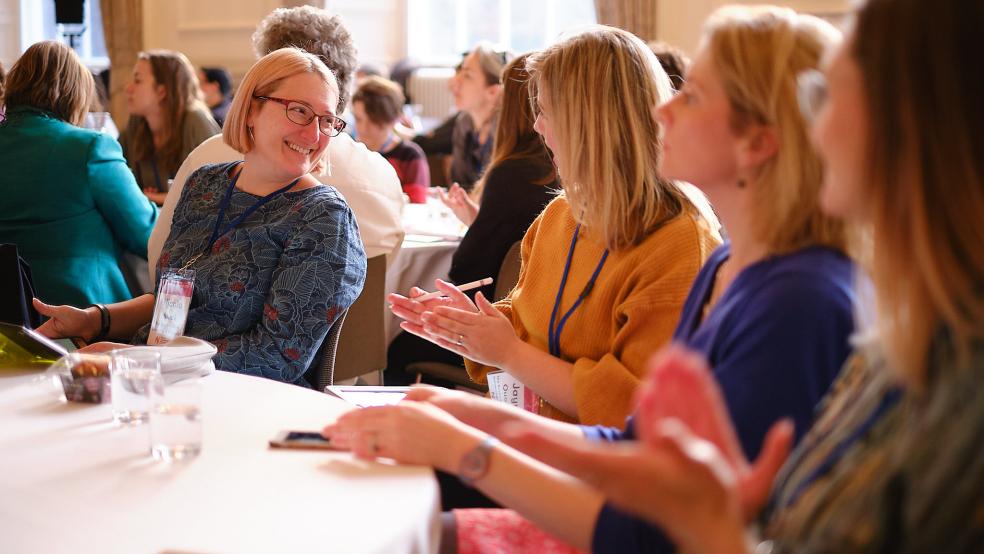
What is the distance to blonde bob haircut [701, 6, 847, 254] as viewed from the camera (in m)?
1.26

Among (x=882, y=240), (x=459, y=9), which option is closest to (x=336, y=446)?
(x=882, y=240)

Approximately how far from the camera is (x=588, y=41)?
1942 millimetres

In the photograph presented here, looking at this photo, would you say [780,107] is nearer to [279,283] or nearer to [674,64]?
[279,283]

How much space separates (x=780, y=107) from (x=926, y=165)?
1.49ft

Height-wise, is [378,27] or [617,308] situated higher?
[378,27]

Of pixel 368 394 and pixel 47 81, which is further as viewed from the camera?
pixel 47 81

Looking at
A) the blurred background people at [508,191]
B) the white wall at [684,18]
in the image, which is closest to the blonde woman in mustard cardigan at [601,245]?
the blurred background people at [508,191]

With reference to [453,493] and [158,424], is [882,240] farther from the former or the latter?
[453,493]

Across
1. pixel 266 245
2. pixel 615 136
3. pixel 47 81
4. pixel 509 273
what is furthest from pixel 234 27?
pixel 615 136

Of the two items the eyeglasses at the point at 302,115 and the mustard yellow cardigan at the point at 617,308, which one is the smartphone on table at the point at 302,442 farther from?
the eyeglasses at the point at 302,115

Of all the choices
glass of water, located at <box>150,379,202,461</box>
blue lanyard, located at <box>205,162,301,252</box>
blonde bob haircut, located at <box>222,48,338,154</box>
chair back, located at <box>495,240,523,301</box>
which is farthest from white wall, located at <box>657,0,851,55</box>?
glass of water, located at <box>150,379,202,461</box>

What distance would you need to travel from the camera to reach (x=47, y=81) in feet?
10.4

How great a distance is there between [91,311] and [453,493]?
1.10 m

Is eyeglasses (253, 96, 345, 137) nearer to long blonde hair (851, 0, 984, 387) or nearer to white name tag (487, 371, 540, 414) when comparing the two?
white name tag (487, 371, 540, 414)
